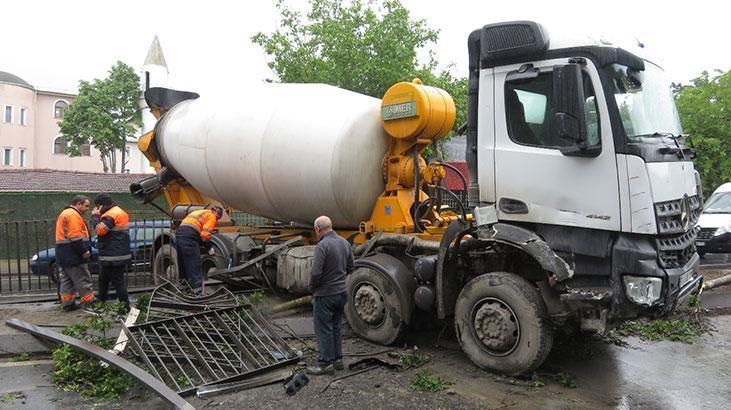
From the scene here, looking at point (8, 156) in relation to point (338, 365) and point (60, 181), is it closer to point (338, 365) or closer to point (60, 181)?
point (60, 181)

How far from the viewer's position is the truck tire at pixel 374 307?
5582 mm

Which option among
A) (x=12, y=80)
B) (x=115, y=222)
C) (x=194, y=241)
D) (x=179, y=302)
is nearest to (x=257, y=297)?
(x=194, y=241)

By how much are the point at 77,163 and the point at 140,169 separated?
17.8 feet

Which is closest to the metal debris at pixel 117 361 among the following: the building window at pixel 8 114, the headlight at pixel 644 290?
the headlight at pixel 644 290

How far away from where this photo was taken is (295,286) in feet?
22.6

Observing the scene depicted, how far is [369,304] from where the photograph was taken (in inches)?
228

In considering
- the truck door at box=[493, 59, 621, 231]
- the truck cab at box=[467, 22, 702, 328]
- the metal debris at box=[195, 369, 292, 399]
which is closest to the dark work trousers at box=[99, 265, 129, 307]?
the metal debris at box=[195, 369, 292, 399]

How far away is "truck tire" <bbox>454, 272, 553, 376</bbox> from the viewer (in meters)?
4.59

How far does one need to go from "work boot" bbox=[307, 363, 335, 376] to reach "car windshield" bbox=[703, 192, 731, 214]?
34.8 feet

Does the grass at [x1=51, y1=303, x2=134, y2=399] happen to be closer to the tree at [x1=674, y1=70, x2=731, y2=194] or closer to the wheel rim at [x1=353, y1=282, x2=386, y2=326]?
the wheel rim at [x1=353, y1=282, x2=386, y2=326]

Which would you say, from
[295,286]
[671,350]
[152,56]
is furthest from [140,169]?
[671,350]

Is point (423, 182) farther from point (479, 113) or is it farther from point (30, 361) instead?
point (30, 361)

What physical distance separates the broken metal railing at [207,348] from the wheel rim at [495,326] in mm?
1768

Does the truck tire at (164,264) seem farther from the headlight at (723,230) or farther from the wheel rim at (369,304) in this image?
the headlight at (723,230)
